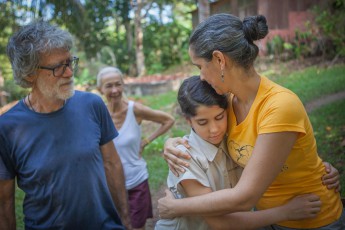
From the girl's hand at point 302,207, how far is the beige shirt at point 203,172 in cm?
34

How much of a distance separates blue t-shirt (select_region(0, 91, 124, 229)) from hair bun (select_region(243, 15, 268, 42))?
46.2 inches

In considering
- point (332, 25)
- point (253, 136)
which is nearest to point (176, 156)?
point (253, 136)

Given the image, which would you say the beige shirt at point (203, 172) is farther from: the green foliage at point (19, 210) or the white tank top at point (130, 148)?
the green foliage at point (19, 210)

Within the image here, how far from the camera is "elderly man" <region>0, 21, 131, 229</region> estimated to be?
228 cm

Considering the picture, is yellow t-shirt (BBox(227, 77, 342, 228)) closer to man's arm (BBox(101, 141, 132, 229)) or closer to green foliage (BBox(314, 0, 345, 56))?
man's arm (BBox(101, 141, 132, 229))

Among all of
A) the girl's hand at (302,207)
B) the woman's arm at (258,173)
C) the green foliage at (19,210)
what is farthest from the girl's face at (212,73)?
the green foliage at (19,210)

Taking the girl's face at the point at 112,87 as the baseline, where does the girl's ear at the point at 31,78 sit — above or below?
above

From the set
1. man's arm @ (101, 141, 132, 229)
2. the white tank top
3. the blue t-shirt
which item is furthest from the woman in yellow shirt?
the white tank top

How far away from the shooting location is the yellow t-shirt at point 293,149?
1764 mm

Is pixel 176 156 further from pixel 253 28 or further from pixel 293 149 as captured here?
pixel 253 28

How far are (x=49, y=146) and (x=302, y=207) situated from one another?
1498 mm

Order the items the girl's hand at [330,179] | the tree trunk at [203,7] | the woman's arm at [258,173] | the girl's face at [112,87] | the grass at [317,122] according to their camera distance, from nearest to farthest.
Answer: the woman's arm at [258,173]
the girl's hand at [330,179]
the girl's face at [112,87]
the grass at [317,122]
the tree trunk at [203,7]

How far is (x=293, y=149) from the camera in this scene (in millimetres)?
1876

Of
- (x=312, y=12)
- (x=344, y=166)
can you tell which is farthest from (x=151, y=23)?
(x=344, y=166)
